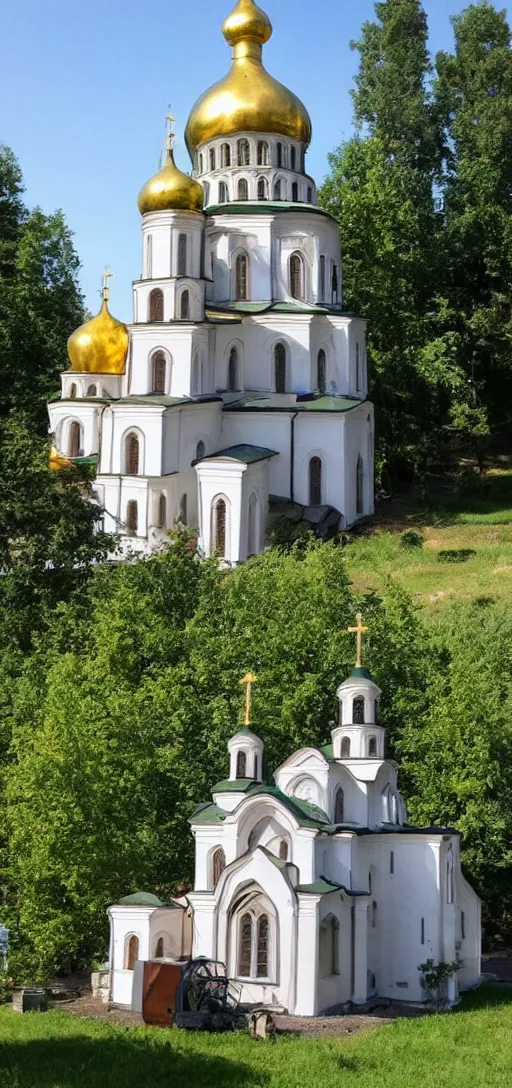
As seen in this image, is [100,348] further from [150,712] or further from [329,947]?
[329,947]

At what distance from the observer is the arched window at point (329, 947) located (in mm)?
20234

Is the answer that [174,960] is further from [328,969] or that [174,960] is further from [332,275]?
[332,275]

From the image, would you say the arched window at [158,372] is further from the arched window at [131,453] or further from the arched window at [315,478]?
the arched window at [315,478]

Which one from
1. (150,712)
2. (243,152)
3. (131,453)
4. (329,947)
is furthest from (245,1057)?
(243,152)

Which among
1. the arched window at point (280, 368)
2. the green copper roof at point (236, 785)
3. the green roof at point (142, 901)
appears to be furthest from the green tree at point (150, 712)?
the arched window at point (280, 368)

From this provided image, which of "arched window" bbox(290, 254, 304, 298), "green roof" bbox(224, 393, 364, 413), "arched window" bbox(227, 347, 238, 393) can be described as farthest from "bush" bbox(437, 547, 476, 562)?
"arched window" bbox(290, 254, 304, 298)

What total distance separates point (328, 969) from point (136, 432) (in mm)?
21386

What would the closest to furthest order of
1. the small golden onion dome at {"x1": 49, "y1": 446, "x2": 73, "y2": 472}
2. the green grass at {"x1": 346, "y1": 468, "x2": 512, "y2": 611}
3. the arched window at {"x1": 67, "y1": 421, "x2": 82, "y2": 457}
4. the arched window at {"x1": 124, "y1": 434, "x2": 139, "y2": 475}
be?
the green grass at {"x1": 346, "y1": 468, "x2": 512, "y2": 611} → the small golden onion dome at {"x1": 49, "y1": 446, "x2": 73, "y2": 472} → the arched window at {"x1": 124, "y1": 434, "x2": 139, "y2": 475} → the arched window at {"x1": 67, "y1": 421, "x2": 82, "y2": 457}

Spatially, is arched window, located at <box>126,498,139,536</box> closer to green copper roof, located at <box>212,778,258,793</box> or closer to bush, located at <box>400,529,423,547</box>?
bush, located at <box>400,529,423,547</box>

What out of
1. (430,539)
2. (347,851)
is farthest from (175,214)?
(347,851)

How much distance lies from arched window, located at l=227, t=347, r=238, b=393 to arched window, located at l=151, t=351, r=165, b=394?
8.35ft

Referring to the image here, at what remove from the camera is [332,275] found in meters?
44.6

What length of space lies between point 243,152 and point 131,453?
438 inches

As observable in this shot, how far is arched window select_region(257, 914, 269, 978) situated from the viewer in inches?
794
